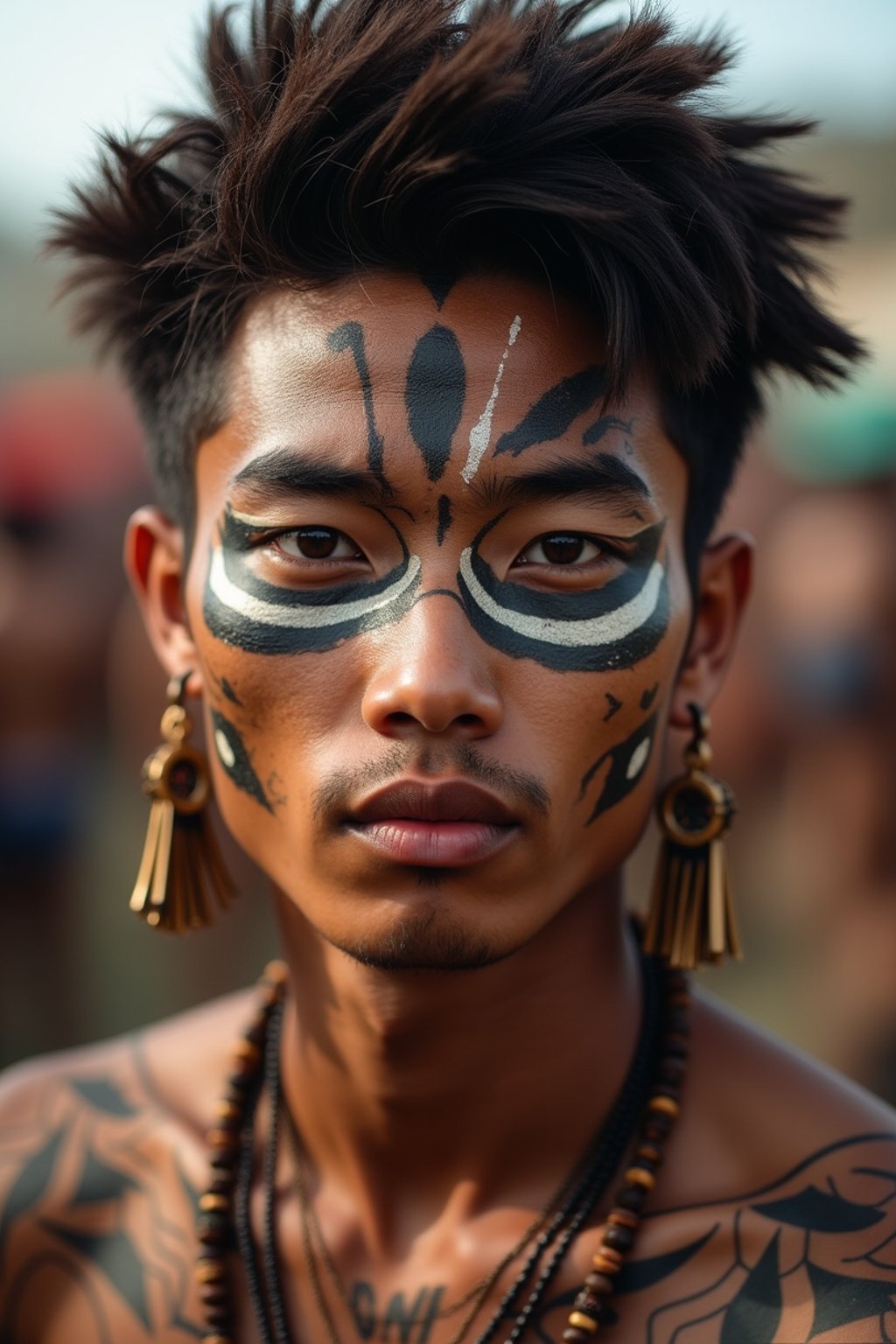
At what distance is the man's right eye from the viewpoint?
2848 mm

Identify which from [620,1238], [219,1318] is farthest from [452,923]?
[219,1318]

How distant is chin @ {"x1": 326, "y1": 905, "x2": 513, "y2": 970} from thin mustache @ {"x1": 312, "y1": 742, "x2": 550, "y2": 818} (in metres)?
0.23

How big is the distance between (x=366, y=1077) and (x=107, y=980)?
238 inches

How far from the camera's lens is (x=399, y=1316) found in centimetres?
307

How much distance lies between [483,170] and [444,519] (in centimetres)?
61

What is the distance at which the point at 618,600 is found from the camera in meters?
2.89

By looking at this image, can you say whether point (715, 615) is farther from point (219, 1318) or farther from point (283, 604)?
point (219, 1318)

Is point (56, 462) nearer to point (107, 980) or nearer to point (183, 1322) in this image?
point (107, 980)

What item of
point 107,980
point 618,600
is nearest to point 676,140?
point 618,600

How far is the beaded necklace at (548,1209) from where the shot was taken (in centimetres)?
299

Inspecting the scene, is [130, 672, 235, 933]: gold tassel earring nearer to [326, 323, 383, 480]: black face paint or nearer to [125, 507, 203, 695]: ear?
[125, 507, 203, 695]: ear

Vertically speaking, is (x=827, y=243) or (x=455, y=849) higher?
(x=827, y=243)

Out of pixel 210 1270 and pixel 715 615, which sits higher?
pixel 715 615

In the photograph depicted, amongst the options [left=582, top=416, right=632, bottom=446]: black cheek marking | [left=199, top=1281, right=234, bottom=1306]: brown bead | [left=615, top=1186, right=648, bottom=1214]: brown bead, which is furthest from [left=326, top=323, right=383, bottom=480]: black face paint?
[left=199, top=1281, right=234, bottom=1306]: brown bead
